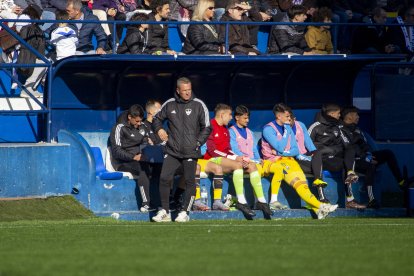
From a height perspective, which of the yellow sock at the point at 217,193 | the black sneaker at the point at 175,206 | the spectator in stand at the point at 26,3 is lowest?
the black sneaker at the point at 175,206

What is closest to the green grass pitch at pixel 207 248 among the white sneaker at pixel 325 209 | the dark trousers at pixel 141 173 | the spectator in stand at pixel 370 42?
the white sneaker at pixel 325 209

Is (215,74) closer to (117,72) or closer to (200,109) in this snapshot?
(117,72)

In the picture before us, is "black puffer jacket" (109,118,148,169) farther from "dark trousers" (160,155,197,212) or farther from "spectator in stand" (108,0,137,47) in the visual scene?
"spectator in stand" (108,0,137,47)

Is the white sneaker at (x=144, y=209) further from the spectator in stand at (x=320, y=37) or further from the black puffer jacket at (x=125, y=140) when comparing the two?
the spectator in stand at (x=320, y=37)

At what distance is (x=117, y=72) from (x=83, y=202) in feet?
9.76

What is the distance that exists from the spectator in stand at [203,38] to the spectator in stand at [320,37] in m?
1.97

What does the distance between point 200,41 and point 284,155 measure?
2.49m

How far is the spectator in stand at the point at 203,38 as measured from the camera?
62.8ft

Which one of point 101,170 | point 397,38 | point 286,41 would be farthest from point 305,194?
point 397,38

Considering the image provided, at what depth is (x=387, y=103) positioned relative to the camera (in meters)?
21.5

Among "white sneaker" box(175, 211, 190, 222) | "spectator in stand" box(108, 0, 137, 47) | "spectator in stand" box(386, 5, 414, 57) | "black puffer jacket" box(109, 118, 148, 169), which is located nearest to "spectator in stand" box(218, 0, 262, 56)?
"spectator in stand" box(108, 0, 137, 47)

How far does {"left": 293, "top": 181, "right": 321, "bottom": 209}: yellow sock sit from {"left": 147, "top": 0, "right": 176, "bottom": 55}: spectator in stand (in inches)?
122

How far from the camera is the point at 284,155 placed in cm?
1827

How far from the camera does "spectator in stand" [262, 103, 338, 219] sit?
17.7 meters
